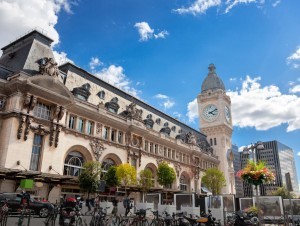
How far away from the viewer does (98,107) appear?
140ft

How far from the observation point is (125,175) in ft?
127

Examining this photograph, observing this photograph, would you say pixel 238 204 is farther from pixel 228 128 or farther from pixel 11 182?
pixel 228 128

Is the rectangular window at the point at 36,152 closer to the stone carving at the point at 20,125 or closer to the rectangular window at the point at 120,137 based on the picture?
the stone carving at the point at 20,125

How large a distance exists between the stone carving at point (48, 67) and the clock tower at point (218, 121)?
183 ft

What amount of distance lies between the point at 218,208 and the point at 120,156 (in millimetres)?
20494

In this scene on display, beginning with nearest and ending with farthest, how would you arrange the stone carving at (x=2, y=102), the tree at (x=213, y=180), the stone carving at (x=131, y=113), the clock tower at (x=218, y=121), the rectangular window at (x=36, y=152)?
1. the rectangular window at (x=36, y=152)
2. the stone carving at (x=2, y=102)
3. the stone carving at (x=131, y=113)
4. the tree at (x=213, y=180)
5. the clock tower at (x=218, y=121)

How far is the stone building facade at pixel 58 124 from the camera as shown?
3145 centimetres

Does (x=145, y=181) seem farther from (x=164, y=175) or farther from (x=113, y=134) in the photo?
(x=113, y=134)

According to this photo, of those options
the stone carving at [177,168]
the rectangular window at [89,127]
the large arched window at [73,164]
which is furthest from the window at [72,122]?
the stone carving at [177,168]

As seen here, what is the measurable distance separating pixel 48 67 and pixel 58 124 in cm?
728

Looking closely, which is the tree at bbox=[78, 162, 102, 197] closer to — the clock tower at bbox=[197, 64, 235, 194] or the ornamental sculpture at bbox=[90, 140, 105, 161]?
the ornamental sculpture at bbox=[90, 140, 105, 161]

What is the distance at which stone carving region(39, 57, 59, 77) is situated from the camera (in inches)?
1377

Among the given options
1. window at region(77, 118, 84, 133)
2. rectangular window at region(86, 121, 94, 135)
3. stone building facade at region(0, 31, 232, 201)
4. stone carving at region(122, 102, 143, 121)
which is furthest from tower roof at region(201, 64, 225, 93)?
window at region(77, 118, 84, 133)

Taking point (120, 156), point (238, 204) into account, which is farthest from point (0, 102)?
point (238, 204)
